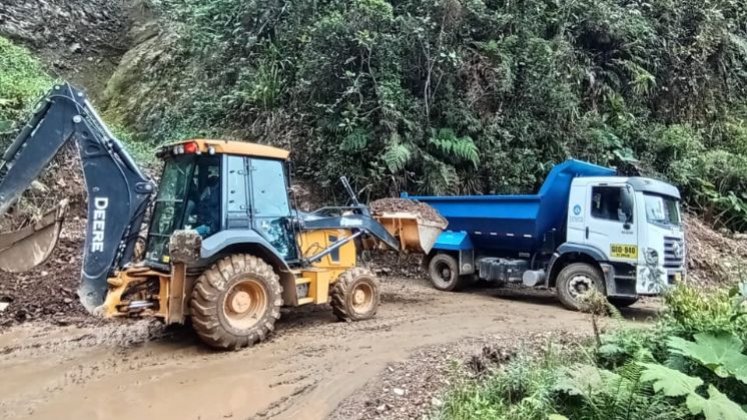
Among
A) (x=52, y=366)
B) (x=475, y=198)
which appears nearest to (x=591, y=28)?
(x=475, y=198)

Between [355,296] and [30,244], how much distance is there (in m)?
3.32

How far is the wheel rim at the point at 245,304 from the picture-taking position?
17.6 ft

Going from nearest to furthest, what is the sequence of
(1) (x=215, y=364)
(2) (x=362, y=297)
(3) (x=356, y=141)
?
1. (1) (x=215, y=364)
2. (2) (x=362, y=297)
3. (3) (x=356, y=141)

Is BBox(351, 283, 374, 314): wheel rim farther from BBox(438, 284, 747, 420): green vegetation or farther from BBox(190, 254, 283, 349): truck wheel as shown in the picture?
BBox(438, 284, 747, 420): green vegetation

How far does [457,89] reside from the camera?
1062cm

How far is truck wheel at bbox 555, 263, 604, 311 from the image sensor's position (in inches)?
305

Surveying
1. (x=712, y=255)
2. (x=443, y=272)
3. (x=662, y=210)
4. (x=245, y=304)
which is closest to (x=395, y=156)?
(x=443, y=272)

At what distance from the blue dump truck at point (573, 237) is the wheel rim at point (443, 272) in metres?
0.02

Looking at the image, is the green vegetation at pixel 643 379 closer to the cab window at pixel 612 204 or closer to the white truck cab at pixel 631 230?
the white truck cab at pixel 631 230

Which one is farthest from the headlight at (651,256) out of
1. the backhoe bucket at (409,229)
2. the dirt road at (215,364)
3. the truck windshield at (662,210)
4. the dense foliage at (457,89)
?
the dense foliage at (457,89)

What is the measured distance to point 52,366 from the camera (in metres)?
4.95

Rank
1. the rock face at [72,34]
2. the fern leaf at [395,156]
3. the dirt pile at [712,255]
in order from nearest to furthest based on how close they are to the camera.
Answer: the fern leaf at [395,156] → the dirt pile at [712,255] → the rock face at [72,34]

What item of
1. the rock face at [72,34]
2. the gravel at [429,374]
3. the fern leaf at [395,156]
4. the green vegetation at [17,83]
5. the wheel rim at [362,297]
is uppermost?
the rock face at [72,34]

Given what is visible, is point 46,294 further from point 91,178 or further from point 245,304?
point 245,304
